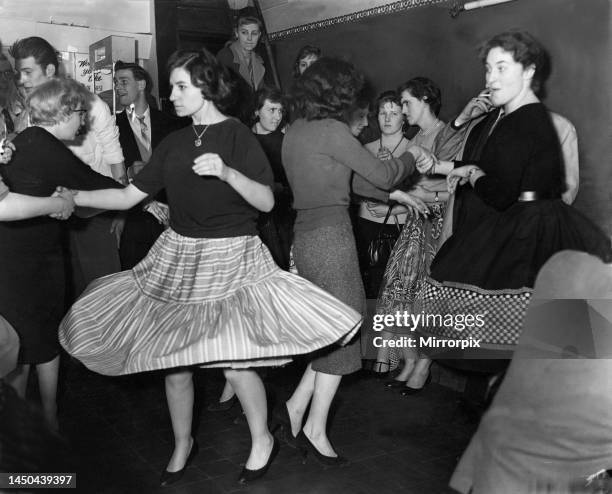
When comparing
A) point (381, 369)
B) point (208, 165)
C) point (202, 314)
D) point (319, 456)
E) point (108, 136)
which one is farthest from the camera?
point (381, 369)

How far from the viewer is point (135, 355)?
1894 millimetres

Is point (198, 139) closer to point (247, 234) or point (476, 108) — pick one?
point (247, 234)

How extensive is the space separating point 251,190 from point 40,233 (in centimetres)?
66

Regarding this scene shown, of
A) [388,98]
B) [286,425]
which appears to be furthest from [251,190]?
[388,98]

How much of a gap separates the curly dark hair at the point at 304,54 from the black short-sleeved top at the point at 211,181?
63cm

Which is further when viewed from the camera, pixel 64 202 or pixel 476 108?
pixel 476 108

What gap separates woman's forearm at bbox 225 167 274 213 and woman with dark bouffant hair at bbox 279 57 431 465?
0.62 feet

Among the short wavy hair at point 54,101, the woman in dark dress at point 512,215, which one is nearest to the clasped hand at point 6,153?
the short wavy hair at point 54,101

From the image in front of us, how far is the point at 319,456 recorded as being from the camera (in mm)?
2207

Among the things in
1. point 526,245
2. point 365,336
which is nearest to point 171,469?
point 365,336

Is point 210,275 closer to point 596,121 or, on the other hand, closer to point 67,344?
point 67,344

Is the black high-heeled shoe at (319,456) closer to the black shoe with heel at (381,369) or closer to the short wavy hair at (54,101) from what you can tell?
the black shoe with heel at (381,369)

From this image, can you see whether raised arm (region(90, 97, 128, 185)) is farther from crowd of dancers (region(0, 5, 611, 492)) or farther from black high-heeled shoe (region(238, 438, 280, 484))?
black high-heeled shoe (region(238, 438, 280, 484))

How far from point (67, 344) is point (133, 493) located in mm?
455
